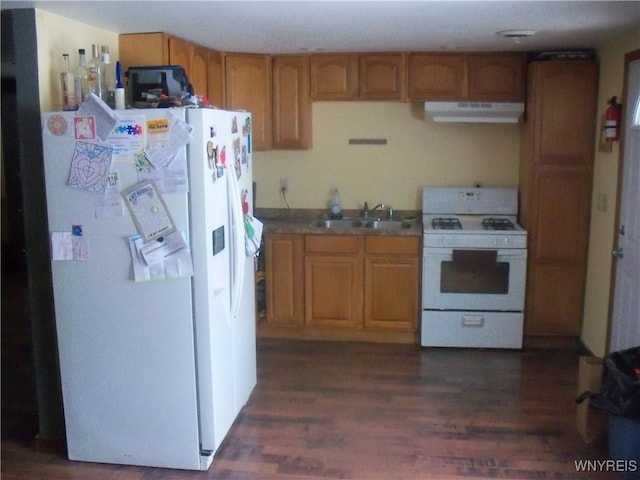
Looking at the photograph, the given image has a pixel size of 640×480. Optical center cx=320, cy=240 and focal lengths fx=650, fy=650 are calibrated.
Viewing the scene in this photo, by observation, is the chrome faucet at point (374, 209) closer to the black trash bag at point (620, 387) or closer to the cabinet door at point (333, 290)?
the cabinet door at point (333, 290)

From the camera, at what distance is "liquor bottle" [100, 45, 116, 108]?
2988 mm

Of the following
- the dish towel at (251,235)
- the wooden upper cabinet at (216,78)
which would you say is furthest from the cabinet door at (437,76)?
the dish towel at (251,235)

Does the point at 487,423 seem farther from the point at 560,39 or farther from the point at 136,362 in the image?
the point at 560,39

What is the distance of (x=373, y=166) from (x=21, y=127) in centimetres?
278

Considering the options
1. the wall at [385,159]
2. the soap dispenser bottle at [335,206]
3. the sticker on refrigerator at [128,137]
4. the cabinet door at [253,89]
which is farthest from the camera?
the soap dispenser bottle at [335,206]

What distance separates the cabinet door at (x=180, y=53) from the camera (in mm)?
3686

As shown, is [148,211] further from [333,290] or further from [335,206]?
[335,206]

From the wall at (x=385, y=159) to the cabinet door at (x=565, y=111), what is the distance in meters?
0.52

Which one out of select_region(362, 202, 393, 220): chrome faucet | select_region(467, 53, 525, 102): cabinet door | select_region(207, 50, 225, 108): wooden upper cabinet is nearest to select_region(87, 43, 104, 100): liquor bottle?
select_region(207, 50, 225, 108): wooden upper cabinet

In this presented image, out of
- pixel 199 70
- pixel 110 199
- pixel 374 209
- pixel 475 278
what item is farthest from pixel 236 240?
pixel 374 209

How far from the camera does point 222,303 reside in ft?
10.1

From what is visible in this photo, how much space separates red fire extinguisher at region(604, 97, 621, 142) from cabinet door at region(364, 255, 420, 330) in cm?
147

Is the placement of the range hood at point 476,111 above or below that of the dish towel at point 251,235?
above

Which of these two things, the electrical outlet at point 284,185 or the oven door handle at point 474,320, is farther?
the electrical outlet at point 284,185
